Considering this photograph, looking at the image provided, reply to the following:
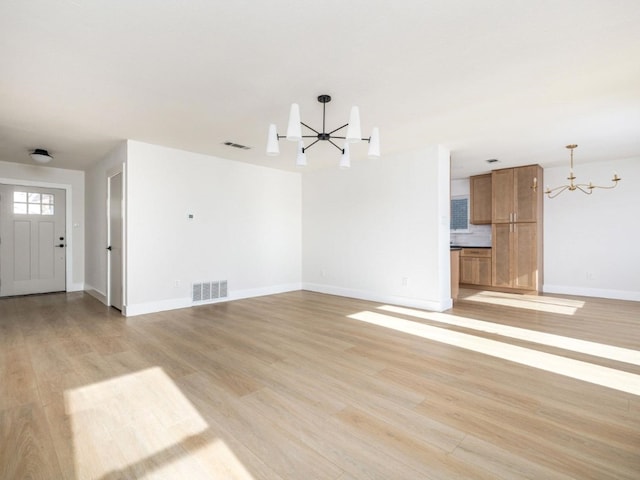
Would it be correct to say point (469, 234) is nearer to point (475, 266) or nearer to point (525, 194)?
point (475, 266)

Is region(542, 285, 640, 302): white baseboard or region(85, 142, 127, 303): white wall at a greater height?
region(85, 142, 127, 303): white wall

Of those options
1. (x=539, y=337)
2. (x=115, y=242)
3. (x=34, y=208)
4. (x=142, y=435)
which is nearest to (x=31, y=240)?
(x=34, y=208)

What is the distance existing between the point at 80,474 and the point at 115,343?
217 centimetres

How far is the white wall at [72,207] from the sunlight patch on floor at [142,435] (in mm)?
5530

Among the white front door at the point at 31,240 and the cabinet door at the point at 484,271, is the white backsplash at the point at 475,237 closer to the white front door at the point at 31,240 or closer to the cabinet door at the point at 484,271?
the cabinet door at the point at 484,271

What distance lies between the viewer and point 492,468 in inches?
63.1

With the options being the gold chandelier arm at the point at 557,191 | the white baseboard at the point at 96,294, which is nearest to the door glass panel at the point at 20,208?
the white baseboard at the point at 96,294

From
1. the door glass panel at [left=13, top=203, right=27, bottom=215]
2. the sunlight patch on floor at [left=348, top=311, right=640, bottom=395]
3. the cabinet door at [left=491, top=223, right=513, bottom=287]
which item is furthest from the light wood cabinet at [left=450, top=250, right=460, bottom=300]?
the door glass panel at [left=13, top=203, right=27, bottom=215]

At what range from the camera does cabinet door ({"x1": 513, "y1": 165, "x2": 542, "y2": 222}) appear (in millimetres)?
6180

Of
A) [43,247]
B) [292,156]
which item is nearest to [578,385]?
[292,156]

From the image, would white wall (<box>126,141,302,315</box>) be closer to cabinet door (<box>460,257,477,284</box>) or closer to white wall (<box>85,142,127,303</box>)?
white wall (<box>85,142,127,303</box>)

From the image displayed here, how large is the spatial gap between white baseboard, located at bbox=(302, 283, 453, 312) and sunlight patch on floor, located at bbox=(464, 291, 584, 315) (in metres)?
1.10

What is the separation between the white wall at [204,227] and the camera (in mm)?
4789

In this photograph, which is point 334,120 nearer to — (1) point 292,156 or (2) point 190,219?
(1) point 292,156
